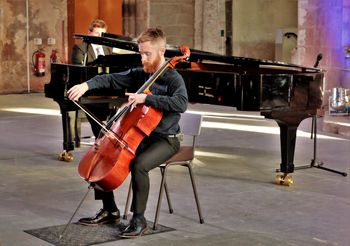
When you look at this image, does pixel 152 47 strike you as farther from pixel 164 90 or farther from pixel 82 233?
pixel 82 233

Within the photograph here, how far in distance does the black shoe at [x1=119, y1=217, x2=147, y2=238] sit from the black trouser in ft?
0.25

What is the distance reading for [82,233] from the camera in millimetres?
5832

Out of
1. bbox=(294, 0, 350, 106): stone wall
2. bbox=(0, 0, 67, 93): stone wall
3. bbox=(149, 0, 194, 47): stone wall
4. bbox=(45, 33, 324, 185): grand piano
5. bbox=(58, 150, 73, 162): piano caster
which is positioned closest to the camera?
bbox=(45, 33, 324, 185): grand piano

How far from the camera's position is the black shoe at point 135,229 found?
571 cm

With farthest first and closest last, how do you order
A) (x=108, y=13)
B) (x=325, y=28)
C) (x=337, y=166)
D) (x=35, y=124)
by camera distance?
1. (x=108, y=13)
2. (x=325, y=28)
3. (x=35, y=124)
4. (x=337, y=166)

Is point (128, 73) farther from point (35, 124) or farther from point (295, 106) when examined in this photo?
point (35, 124)

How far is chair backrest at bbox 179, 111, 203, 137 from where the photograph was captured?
23.5 feet

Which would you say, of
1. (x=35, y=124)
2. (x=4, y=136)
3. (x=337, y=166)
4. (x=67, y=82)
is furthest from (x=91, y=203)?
(x=35, y=124)

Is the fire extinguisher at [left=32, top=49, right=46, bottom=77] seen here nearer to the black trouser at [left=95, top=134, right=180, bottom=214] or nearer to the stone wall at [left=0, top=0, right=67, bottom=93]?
the stone wall at [left=0, top=0, right=67, bottom=93]

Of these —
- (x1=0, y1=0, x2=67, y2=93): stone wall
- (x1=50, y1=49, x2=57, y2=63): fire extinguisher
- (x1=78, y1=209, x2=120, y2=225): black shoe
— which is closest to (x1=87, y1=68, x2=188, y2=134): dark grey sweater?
(x1=78, y1=209, x2=120, y2=225): black shoe

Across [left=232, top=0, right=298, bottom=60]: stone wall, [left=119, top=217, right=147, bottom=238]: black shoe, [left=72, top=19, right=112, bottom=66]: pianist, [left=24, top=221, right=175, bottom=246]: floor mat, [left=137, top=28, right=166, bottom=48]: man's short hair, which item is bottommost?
[left=24, top=221, right=175, bottom=246]: floor mat

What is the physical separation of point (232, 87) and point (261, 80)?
1.07 feet

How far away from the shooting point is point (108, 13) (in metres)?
18.9

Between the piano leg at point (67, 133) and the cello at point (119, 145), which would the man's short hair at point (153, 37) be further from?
the piano leg at point (67, 133)
